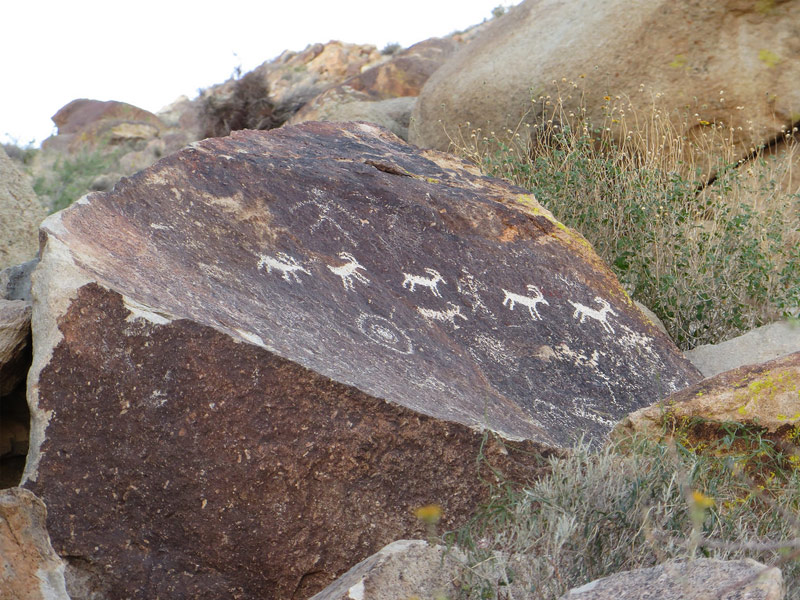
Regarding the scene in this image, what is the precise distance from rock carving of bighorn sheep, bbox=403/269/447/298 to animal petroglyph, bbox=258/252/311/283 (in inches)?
15.3

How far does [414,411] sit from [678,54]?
16.8 ft

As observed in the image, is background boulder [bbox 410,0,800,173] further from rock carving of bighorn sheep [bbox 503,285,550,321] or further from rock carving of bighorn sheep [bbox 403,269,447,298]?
Answer: rock carving of bighorn sheep [bbox 403,269,447,298]

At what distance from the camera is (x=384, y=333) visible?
2.73 m

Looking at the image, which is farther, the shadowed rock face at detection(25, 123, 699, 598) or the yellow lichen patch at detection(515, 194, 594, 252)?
the yellow lichen patch at detection(515, 194, 594, 252)

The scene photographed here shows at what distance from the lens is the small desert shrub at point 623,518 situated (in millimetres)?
1758

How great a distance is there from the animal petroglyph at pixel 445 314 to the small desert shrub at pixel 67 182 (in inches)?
204

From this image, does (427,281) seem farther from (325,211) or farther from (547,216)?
(547,216)

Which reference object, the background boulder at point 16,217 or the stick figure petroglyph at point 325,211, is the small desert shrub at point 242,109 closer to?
the background boulder at point 16,217

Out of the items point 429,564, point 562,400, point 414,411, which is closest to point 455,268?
point 562,400

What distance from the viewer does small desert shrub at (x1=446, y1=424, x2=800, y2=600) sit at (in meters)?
1.76

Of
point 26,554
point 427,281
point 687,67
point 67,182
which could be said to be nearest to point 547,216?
point 427,281

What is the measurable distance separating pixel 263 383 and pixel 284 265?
78cm

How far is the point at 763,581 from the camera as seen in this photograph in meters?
1.34

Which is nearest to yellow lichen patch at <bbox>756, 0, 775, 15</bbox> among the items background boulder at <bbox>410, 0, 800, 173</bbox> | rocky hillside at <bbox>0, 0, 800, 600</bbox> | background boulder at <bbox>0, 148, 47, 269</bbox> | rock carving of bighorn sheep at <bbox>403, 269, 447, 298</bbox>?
background boulder at <bbox>410, 0, 800, 173</bbox>
